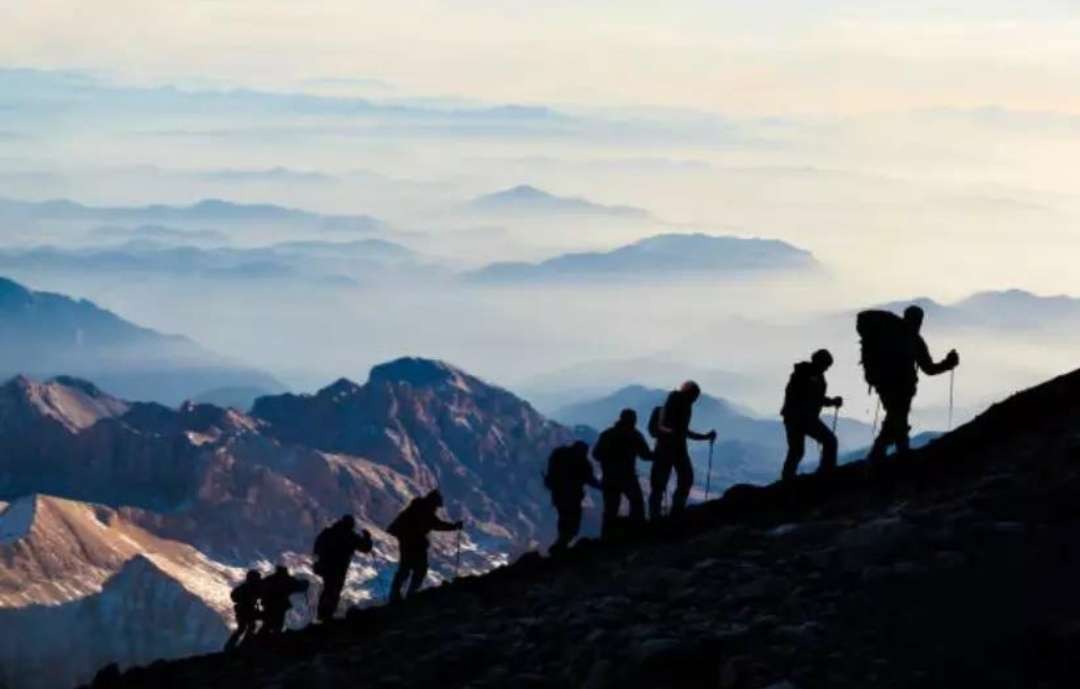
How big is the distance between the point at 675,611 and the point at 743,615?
140cm

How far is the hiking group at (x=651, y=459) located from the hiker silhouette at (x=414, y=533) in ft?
0.05

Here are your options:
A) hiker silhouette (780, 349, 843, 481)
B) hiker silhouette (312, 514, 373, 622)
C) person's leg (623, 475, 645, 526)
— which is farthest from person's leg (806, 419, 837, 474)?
hiker silhouette (312, 514, 373, 622)

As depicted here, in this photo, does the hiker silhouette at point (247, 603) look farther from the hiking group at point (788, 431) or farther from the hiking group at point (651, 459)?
the hiking group at point (788, 431)

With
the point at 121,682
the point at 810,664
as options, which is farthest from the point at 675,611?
the point at 121,682

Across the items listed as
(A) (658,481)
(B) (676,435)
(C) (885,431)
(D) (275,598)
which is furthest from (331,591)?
(C) (885,431)

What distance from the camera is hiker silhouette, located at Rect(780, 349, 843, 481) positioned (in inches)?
1400

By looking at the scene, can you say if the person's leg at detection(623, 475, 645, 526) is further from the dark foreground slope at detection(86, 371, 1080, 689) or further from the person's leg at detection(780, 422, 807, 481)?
the person's leg at detection(780, 422, 807, 481)

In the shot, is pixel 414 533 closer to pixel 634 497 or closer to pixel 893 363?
pixel 634 497

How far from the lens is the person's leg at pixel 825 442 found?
3528 centimetres

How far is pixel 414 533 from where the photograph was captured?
3919 cm

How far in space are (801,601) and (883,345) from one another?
265 inches

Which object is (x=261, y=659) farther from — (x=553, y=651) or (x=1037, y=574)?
(x=1037, y=574)

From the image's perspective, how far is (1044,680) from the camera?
2467 centimetres

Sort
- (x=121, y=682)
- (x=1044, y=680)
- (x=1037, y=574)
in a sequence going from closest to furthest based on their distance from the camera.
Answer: (x=1044, y=680) → (x=1037, y=574) → (x=121, y=682)
